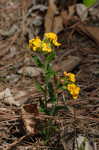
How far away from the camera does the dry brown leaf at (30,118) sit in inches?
93.4

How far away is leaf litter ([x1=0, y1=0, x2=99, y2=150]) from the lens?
2.36m

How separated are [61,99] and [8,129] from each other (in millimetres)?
579

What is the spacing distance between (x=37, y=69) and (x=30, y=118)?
39.9 inches

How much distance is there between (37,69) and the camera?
3.32 meters

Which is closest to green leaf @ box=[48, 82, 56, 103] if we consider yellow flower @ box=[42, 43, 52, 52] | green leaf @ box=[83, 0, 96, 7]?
yellow flower @ box=[42, 43, 52, 52]

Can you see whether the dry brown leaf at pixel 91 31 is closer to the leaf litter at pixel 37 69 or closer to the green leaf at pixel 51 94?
the leaf litter at pixel 37 69

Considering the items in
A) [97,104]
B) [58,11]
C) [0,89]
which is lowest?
[97,104]

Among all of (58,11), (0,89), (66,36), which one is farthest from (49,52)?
(58,11)

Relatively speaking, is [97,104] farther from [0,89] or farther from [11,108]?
[0,89]

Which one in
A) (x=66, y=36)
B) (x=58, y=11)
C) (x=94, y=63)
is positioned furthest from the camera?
(x=58, y=11)

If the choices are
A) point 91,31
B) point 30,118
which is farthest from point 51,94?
point 91,31

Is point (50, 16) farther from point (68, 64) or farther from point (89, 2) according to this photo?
point (68, 64)

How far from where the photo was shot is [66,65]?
3.26m

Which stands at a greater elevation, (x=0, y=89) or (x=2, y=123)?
(x=0, y=89)
